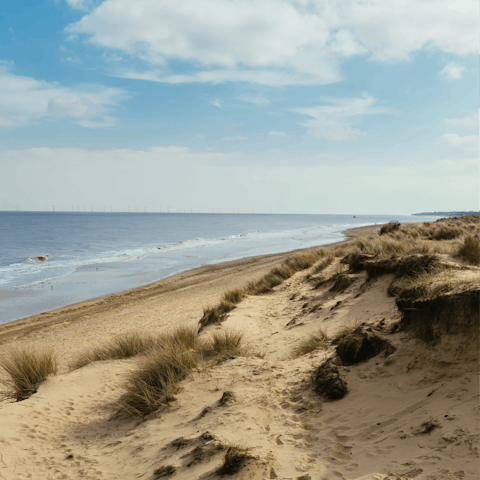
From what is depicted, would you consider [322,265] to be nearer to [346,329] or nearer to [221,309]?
[221,309]

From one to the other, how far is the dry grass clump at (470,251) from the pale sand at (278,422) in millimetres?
3458

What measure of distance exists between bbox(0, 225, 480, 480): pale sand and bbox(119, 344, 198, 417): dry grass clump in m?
0.17

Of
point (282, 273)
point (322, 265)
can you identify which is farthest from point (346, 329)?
point (282, 273)

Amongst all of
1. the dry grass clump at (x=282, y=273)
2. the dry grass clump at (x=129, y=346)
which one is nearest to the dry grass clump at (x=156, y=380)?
the dry grass clump at (x=129, y=346)

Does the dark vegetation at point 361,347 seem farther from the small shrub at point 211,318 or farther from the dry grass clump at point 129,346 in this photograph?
the small shrub at point 211,318

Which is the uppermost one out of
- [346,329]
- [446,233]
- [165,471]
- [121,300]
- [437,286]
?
[446,233]

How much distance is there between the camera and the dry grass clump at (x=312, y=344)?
5.97 meters

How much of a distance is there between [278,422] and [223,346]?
8.86 ft

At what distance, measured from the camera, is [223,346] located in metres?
6.58

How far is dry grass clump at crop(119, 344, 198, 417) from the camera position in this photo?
4902 mm

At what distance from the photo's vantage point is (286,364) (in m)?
5.50

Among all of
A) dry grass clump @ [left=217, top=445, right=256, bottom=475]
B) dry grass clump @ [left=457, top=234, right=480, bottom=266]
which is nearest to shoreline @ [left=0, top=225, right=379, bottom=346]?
dry grass clump @ [left=457, top=234, right=480, bottom=266]

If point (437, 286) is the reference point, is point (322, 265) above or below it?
below

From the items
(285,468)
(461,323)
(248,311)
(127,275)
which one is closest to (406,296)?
(461,323)
